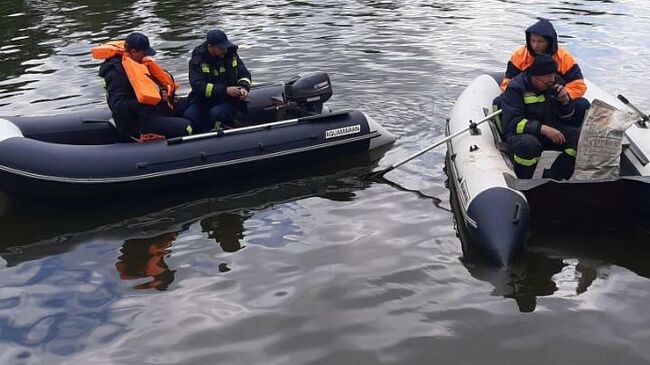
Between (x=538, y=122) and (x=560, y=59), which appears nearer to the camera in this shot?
(x=538, y=122)

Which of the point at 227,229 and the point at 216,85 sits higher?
the point at 216,85

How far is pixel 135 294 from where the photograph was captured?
14.5 feet

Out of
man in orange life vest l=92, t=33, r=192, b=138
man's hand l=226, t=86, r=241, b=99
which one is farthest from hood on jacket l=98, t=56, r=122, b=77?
man's hand l=226, t=86, r=241, b=99

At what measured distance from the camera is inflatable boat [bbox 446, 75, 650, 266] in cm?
450

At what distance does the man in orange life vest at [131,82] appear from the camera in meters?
5.58

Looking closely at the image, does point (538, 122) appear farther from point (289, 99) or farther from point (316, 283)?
point (289, 99)

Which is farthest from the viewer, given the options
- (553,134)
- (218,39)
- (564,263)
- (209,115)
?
(209,115)

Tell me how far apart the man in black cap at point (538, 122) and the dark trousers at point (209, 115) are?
259cm

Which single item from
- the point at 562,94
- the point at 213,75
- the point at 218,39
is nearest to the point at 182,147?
the point at 213,75

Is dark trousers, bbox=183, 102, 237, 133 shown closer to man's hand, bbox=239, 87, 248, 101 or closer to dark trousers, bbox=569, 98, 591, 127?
man's hand, bbox=239, 87, 248, 101

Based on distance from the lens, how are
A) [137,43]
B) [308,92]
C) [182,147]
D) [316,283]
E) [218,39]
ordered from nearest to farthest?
1. [316,283]
2. [137,43]
3. [182,147]
4. [218,39]
5. [308,92]

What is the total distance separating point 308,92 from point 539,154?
2373 mm

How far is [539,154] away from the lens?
5.13 meters

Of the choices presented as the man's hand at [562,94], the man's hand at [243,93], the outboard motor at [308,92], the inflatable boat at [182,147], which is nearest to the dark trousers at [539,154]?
the man's hand at [562,94]
